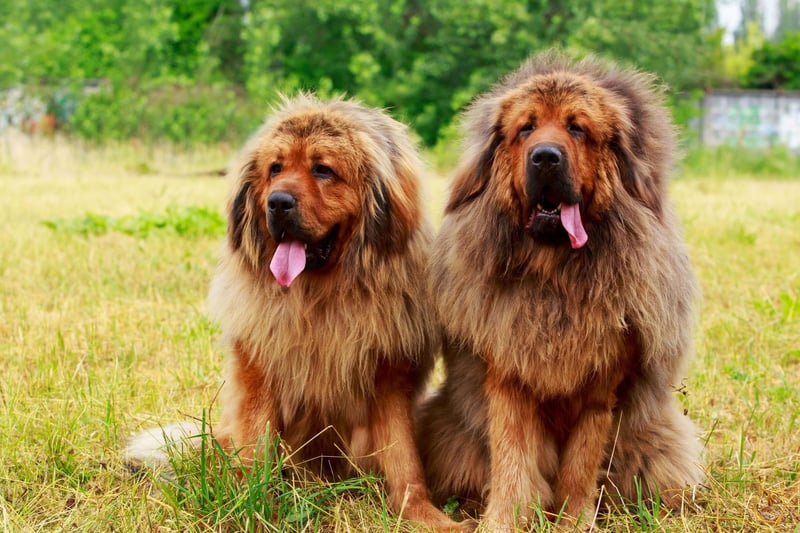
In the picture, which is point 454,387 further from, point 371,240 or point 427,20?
point 427,20

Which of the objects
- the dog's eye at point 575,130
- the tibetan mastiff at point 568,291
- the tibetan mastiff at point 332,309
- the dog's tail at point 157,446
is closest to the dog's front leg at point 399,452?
the tibetan mastiff at point 332,309

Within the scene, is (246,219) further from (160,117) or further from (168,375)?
(160,117)

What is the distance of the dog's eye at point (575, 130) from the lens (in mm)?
3070

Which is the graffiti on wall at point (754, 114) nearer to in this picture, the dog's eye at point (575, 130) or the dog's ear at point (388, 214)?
the dog's ear at point (388, 214)

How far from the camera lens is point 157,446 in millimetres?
3479

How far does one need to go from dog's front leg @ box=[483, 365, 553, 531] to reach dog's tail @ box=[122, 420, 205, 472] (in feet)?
3.80

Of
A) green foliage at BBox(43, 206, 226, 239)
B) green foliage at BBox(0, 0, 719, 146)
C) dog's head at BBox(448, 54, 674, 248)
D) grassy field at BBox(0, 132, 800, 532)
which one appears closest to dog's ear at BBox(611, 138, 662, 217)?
dog's head at BBox(448, 54, 674, 248)

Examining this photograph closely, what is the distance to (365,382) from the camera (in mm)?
3475

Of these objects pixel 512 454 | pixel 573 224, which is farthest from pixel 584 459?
pixel 573 224

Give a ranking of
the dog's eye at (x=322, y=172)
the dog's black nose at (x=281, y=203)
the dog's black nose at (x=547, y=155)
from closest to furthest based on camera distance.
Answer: the dog's black nose at (x=547, y=155)
the dog's black nose at (x=281, y=203)
the dog's eye at (x=322, y=172)

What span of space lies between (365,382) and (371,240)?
600mm

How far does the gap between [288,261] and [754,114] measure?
3032cm

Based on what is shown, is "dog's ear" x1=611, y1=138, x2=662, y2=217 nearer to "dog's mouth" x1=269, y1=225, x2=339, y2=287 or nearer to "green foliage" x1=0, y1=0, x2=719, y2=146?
"dog's mouth" x1=269, y1=225, x2=339, y2=287

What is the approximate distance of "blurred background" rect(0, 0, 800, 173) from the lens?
21.4 meters
